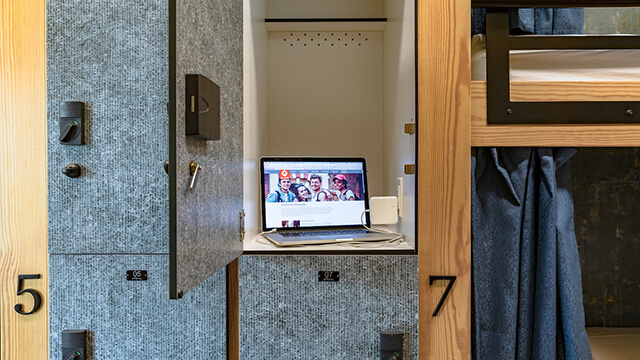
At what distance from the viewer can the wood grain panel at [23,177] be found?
91 cm

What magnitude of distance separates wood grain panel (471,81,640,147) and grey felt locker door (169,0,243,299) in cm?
57

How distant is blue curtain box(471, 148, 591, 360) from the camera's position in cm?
94

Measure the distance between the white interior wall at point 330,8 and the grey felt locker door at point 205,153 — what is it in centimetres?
52

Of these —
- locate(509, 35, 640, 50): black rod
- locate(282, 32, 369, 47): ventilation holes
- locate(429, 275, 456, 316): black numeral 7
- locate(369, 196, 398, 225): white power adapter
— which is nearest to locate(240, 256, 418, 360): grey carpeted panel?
locate(429, 275, 456, 316): black numeral 7

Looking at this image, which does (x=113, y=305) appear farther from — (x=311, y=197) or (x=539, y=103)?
(x=539, y=103)

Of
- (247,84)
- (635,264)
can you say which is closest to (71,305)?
(247,84)

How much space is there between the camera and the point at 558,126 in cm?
94

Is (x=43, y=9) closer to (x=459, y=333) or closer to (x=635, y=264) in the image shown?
(x=459, y=333)

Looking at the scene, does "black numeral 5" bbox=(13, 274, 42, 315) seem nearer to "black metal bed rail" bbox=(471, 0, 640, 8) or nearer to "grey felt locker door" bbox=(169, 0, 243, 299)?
"grey felt locker door" bbox=(169, 0, 243, 299)

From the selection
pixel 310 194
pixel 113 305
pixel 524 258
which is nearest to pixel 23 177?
A: pixel 113 305

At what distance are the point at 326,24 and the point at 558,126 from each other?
2.63ft

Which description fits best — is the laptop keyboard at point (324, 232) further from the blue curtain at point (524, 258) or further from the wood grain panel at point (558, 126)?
the wood grain panel at point (558, 126)

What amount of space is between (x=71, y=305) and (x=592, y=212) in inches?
63.4

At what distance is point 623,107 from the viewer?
929mm
